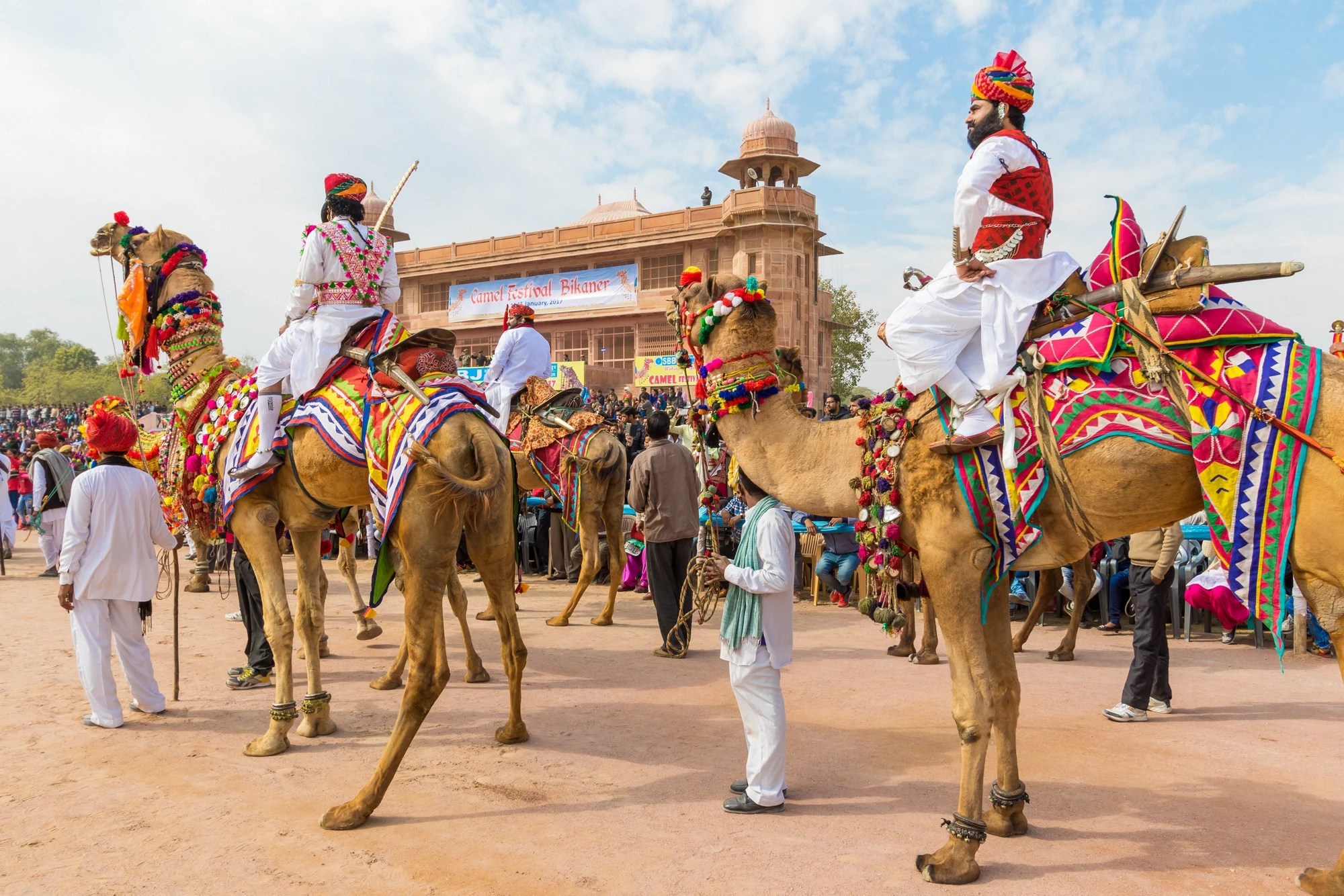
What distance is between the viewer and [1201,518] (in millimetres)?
8547

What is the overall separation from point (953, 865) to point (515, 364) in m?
6.69

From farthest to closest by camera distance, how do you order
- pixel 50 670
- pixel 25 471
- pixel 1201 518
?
1. pixel 25 471
2. pixel 1201 518
3. pixel 50 670

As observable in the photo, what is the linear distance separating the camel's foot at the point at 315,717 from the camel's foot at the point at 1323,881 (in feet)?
17.4

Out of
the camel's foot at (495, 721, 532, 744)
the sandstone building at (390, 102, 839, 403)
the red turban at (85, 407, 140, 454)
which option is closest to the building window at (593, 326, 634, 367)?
the sandstone building at (390, 102, 839, 403)

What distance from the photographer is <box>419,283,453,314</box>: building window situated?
43188 millimetres

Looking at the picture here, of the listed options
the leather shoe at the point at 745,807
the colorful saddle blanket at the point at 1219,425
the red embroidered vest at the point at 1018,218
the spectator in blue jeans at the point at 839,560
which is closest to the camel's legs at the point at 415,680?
the leather shoe at the point at 745,807

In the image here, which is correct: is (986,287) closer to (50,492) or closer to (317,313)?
(317,313)

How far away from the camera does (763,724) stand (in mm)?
4434

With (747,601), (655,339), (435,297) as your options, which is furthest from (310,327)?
(435,297)

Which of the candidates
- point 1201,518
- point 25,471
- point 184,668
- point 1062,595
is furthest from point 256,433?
point 25,471

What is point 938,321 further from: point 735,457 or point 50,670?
point 50,670

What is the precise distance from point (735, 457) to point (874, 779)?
2154 millimetres

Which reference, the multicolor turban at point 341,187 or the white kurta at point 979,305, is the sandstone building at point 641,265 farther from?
the white kurta at point 979,305

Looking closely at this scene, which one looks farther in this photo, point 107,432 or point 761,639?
point 107,432
